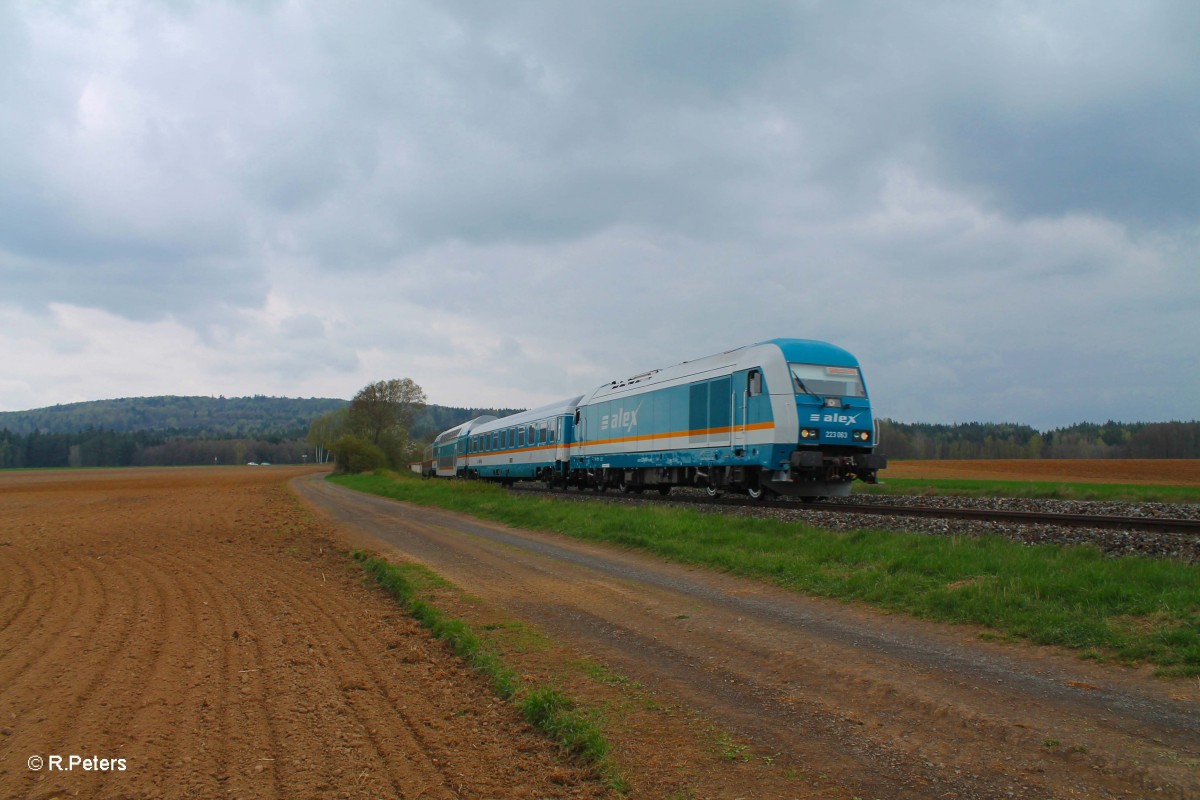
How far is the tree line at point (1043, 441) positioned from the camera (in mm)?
70750

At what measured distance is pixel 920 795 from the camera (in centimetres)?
393

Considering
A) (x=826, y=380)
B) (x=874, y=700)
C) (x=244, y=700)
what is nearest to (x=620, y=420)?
(x=826, y=380)

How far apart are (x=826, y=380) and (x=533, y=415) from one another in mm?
21027

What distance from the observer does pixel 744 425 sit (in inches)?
720

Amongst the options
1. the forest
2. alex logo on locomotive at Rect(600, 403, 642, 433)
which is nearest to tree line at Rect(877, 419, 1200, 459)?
the forest

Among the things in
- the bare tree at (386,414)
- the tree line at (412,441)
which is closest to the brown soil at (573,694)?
the tree line at (412,441)

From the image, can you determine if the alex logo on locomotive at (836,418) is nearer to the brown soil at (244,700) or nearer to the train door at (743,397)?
the train door at (743,397)

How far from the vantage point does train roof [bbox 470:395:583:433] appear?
3169cm

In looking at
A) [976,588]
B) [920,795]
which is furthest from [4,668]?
[976,588]

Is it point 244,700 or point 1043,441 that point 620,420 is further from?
point 1043,441

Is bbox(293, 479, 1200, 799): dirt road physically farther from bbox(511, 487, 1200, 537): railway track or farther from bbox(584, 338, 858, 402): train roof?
bbox(584, 338, 858, 402): train roof

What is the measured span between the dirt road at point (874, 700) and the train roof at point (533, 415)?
2190 cm

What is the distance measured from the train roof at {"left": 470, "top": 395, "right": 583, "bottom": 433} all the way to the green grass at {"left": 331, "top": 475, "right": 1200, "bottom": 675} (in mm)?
16648

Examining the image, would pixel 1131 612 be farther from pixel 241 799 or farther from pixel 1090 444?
pixel 1090 444
